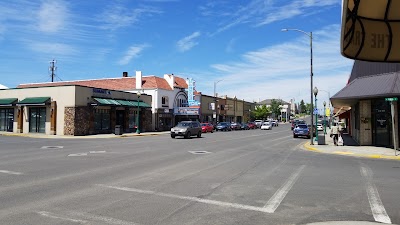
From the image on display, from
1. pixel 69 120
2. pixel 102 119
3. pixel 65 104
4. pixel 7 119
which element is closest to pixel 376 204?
pixel 69 120

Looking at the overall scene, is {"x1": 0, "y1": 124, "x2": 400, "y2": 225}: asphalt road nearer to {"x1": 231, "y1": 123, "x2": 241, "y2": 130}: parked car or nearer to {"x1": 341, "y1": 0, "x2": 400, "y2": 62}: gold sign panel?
{"x1": 341, "y1": 0, "x2": 400, "y2": 62}: gold sign panel

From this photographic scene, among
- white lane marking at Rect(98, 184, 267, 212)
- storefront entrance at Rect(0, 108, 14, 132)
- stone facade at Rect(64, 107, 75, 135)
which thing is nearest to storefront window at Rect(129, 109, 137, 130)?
stone facade at Rect(64, 107, 75, 135)

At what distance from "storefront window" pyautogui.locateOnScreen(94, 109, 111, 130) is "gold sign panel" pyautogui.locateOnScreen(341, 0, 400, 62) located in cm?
4011

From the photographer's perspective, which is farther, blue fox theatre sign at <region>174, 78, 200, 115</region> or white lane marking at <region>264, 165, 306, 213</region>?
blue fox theatre sign at <region>174, 78, 200, 115</region>

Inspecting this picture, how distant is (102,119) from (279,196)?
36.8 meters

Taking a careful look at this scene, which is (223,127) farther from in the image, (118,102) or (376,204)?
(376,204)

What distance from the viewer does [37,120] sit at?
132 ft

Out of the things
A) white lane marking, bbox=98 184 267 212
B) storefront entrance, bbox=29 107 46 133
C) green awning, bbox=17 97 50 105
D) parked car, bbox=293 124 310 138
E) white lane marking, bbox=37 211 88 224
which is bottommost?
white lane marking, bbox=98 184 267 212

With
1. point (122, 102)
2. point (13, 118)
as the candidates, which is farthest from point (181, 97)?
point (13, 118)

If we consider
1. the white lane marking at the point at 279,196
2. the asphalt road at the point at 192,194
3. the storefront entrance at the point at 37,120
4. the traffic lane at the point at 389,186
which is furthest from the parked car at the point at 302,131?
the storefront entrance at the point at 37,120

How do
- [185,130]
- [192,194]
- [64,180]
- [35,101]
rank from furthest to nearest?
[35,101] < [185,130] < [64,180] < [192,194]

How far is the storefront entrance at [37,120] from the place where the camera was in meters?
39.8

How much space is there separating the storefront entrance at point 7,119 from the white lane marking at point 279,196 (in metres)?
41.4

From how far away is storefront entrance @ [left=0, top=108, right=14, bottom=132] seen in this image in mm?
42744
